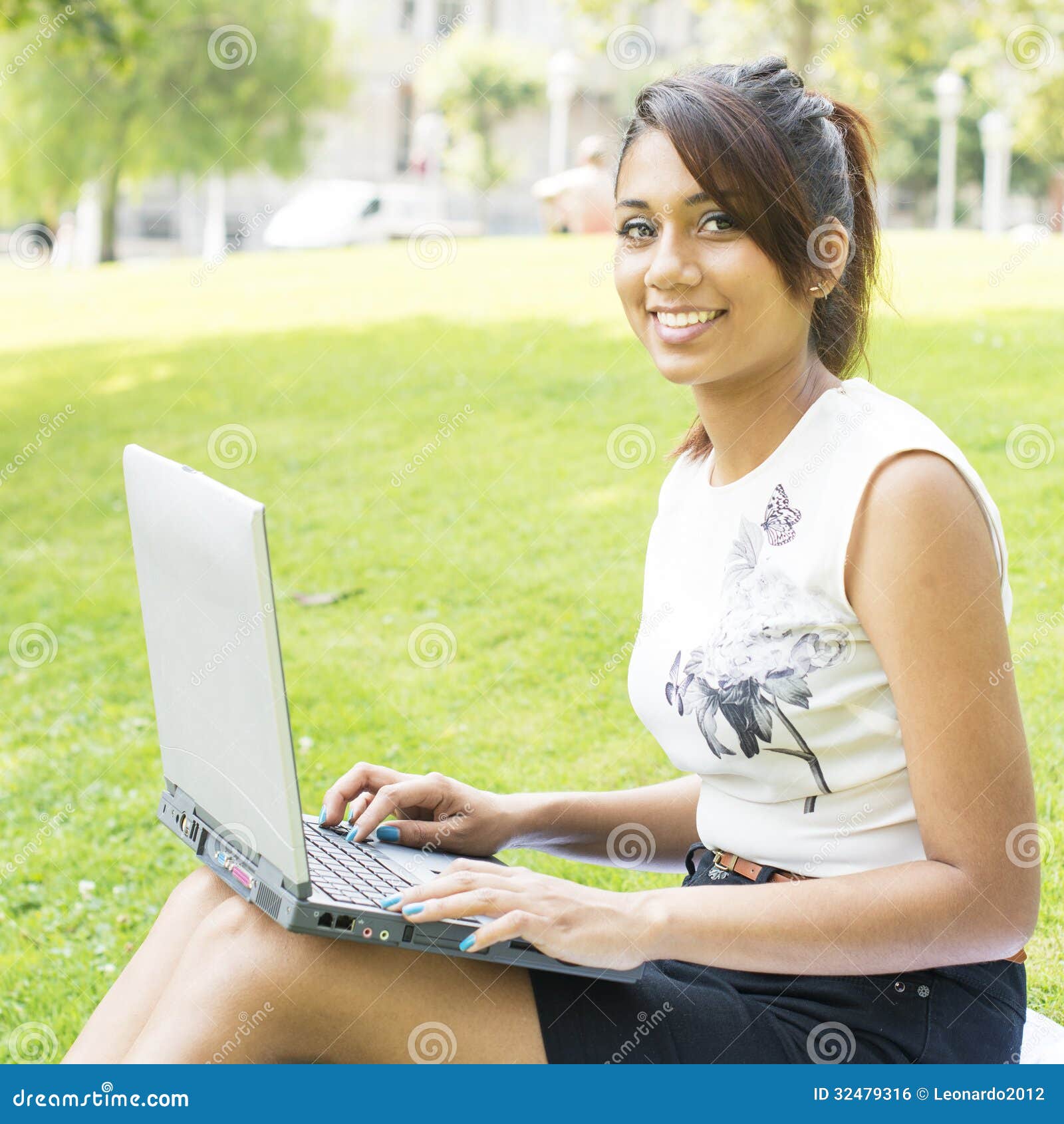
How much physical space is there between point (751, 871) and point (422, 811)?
21.8 inches

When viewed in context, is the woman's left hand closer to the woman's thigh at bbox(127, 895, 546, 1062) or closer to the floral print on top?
the woman's thigh at bbox(127, 895, 546, 1062)

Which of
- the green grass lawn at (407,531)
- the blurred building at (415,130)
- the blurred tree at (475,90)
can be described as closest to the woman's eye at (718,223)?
the green grass lawn at (407,531)

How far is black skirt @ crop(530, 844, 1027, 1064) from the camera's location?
67.6 inches

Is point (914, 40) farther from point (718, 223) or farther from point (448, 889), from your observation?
point (448, 889)

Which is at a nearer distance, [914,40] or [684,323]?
[684,323]

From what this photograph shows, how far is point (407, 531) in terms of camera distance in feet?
21.2

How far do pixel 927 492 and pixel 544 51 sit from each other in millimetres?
39987

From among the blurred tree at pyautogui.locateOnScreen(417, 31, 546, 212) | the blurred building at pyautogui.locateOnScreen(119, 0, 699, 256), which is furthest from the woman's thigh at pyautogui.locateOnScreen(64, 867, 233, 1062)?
the blurred tree at pyautogui.locateOnScreen(417, 31, 546, 212)

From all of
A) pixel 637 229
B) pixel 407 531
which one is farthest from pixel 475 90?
pixel 637 229

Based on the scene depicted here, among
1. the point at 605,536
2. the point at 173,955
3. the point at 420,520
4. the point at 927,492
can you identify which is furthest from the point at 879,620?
the point at 420,520

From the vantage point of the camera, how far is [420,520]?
21.4 feet

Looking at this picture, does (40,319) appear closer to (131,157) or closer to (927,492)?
(131,157)

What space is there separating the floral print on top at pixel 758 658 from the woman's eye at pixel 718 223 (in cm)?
38

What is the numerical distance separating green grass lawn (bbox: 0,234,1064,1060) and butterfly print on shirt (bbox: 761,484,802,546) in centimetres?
53
